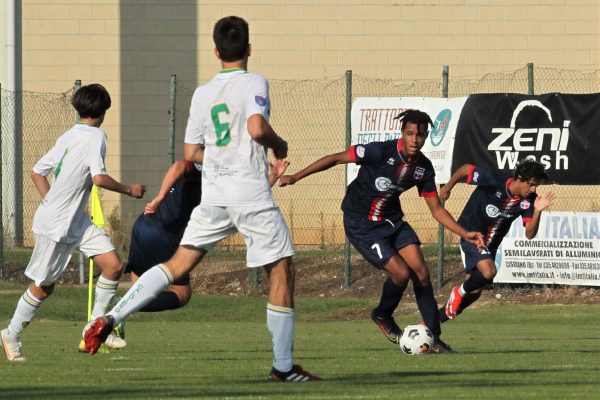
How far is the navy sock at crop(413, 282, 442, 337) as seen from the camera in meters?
12.1

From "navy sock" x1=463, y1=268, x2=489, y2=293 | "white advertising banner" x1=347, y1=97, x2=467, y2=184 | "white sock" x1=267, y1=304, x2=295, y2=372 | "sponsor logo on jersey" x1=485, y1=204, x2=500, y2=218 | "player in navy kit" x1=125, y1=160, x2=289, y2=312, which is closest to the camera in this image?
"white sock" x1=267, y1=304, x2=295, y2=372

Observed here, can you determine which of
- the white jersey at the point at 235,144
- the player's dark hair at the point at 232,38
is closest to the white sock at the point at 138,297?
the white jersey at the point at 235,144

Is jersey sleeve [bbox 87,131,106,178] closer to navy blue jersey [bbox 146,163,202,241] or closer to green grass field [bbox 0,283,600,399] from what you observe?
navy blue jersey [bbox 146,163,202,241]

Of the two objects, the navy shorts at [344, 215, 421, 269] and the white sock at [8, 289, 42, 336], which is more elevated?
the navy shorts at [344, 215, 421, 269]

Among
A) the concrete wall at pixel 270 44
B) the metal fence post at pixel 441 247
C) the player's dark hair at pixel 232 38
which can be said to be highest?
the concrete wall at pixel 270 44

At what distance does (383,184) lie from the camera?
40.2 feet

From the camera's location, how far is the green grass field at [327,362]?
27.1ft

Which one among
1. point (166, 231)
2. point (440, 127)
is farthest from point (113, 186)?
point (440, 127)

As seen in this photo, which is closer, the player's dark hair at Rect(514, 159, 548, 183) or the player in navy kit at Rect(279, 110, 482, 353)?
the player in navy kit at Rect(279, 110, 482, 353)

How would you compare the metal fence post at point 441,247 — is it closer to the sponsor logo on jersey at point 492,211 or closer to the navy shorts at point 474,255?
the navy shorts at point 474,255

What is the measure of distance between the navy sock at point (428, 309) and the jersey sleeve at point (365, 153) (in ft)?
3.83

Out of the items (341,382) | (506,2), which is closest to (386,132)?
(506,2)

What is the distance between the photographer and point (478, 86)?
27.0 meters

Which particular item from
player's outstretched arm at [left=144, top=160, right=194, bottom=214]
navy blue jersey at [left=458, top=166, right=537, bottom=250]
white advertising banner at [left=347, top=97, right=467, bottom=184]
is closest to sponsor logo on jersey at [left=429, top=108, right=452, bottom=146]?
white advertising banner at [left=347, top=97, right=467, bottom=184]
